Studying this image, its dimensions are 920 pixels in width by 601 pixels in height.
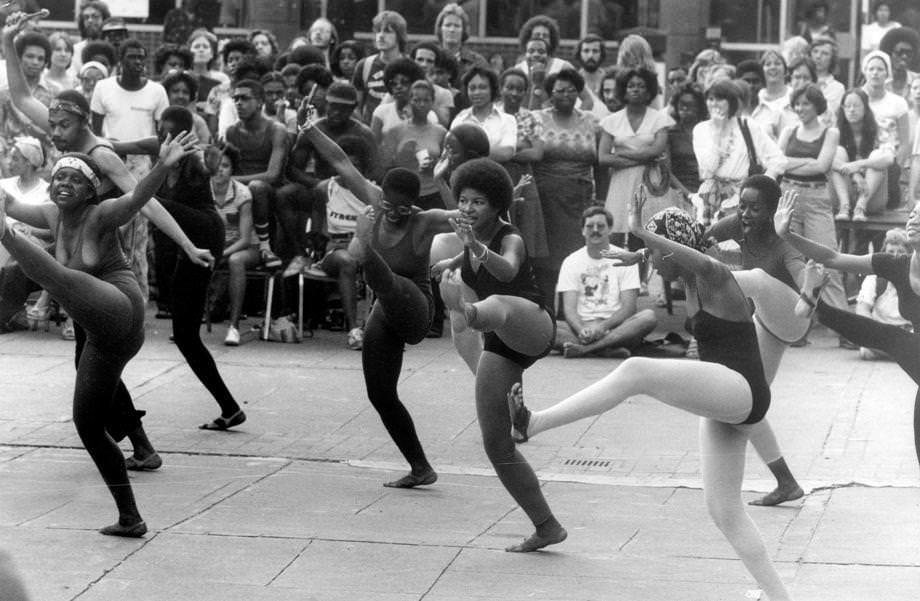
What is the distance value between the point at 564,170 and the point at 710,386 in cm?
711

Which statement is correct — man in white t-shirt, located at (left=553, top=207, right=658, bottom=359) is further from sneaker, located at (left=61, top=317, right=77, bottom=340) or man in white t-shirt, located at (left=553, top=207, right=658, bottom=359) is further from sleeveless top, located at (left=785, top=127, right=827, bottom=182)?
sneaker, located at (left=61, top=317, right=77, bottom=340)

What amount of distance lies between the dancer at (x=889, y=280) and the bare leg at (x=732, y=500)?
1022 mm

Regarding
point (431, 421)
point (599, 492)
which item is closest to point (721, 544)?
point (599, 492)

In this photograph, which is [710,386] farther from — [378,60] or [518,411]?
[378,60]

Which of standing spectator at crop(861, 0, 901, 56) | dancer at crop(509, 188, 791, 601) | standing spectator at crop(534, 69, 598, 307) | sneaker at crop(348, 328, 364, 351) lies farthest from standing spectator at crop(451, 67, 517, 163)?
dancer at crop(509, 188, 791, 601)

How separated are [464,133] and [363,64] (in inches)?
185

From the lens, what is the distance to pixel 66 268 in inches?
293

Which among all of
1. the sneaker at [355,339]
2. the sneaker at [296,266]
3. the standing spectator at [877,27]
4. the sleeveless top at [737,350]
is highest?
the standing spectator at [877,27]

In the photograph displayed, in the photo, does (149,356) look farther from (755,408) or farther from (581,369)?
(755,408)

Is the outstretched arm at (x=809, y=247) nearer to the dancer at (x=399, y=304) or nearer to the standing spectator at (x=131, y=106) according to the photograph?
the dancer at (x=399, y=304)

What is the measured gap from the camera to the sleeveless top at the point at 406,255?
8492 millimetres

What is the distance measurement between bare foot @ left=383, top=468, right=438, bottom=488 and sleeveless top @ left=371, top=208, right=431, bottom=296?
Result: 948mm

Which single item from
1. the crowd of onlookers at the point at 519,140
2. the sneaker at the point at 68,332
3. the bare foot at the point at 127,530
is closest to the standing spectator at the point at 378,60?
the crowd of onlookers at the point at 519,140

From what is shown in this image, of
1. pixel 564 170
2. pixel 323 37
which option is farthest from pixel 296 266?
pixel 323 37
